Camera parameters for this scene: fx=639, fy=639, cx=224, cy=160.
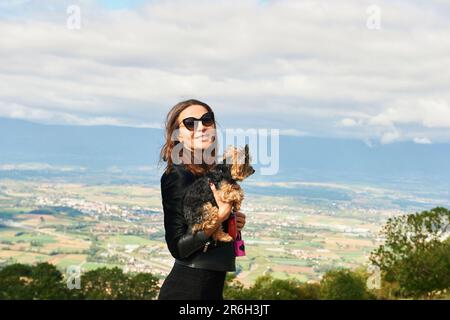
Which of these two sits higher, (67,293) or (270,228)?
(270,228)

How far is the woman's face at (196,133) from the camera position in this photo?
409cm

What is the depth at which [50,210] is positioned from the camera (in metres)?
131

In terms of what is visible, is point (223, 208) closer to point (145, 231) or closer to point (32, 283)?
point (32, 283)

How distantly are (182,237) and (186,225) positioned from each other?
0.10 m

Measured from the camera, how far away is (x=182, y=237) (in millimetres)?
3896

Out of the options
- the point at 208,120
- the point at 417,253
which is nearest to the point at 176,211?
the point at 208,120

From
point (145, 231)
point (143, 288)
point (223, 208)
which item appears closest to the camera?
point (223, 208)

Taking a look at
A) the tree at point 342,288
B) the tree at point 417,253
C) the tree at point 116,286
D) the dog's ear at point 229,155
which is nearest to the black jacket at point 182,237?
the dog's ear at point 229,155

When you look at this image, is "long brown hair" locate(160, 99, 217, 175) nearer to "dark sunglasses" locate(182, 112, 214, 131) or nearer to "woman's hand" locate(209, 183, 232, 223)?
"dark sunglasses" locate(182, 112, 214, 131)

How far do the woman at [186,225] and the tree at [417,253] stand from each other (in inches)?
1229

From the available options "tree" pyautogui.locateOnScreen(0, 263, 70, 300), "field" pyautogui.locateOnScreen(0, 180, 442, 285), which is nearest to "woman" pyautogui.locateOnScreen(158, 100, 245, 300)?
"tree" pyautogui.locateOnScreen(0, 263, 70, 300)
